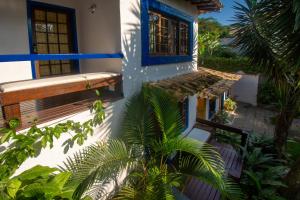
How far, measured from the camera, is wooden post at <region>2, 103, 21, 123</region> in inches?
128

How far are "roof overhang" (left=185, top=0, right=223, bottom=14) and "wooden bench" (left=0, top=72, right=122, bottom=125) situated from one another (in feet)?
21.5

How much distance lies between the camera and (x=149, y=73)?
6.86 metres

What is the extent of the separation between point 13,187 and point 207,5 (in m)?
10.1

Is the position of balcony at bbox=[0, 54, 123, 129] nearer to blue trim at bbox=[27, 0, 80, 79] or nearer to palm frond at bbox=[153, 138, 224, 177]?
blue trim at bbox=[27, 0, 80, 79]

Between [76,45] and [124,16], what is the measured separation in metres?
1.78

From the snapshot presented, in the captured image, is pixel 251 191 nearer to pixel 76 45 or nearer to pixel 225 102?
pixel 76 45

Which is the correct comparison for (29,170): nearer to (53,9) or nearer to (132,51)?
(132,51)

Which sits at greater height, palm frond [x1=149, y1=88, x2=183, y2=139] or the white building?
the white building

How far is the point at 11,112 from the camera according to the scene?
3316 millimetres

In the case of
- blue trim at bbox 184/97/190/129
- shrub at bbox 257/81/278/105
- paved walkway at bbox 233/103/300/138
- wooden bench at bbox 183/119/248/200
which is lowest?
paved walkway at bbox 233/103/300/138

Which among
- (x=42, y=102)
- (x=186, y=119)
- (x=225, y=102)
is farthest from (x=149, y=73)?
(x=225, y=102)

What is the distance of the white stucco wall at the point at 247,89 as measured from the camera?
2072cm

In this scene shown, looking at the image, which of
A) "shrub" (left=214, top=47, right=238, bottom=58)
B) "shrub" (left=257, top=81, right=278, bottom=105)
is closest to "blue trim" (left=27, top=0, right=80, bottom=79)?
"shrub" (left=257, top=81, right=278, bottom=105)

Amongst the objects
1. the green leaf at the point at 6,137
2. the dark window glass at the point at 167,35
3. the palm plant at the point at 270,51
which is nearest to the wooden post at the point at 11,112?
the green leaf at the point at 6,137
